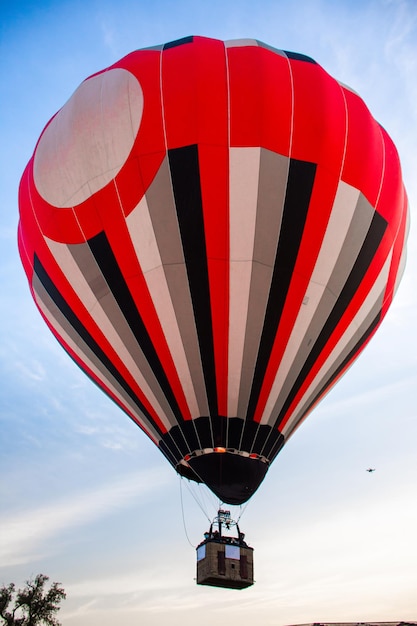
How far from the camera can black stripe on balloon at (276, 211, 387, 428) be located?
1017 cm

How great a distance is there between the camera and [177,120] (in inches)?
356

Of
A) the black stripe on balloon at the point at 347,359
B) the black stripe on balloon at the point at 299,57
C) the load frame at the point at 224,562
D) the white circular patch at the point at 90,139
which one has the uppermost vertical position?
the black stripe on balloon at the point at 299,57

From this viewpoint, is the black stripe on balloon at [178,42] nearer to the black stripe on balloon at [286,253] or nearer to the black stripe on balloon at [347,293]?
the black stripe on balloon at [286,253]

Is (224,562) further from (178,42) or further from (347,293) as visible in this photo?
(178,42)

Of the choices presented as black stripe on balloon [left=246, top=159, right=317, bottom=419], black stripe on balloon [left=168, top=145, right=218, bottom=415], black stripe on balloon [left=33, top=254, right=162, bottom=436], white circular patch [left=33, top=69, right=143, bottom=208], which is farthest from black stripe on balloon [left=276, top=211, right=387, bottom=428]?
white circular patch [left=33, top=69, right=143, bottom=208]

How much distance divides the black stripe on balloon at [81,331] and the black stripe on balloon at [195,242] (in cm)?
178

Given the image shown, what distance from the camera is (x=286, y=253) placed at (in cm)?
943

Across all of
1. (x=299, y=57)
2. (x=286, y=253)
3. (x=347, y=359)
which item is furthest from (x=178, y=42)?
(x=347, y=359)

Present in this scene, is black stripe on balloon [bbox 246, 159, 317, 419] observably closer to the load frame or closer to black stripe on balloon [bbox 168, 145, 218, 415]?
black stripe on balloon [bbox 168, 145, 218, 415]

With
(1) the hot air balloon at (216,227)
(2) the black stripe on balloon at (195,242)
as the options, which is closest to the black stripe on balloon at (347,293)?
(1) the hot air balloon at (216,227)

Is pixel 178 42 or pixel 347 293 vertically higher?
pixel 178 42

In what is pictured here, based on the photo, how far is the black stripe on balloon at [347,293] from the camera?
10172 millimetres

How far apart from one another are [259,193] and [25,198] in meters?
4.89

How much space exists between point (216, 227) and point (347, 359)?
4.41 meters
